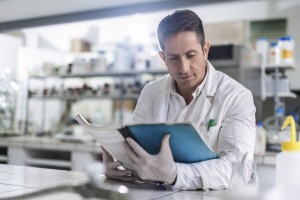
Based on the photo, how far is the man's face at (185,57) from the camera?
153cm

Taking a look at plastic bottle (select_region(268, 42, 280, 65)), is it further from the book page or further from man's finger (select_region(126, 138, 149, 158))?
man's finger (select_region(126, 138, 149, 158))

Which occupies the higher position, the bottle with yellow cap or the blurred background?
the blurred background

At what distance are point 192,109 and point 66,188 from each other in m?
0.85

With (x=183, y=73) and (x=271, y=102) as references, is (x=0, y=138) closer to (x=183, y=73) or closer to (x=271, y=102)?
(x=271, y=102)

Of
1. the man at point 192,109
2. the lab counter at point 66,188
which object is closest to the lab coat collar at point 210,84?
the man at point 192,109

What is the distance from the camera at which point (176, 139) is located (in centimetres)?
116

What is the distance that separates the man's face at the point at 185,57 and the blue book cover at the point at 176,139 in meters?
0.41

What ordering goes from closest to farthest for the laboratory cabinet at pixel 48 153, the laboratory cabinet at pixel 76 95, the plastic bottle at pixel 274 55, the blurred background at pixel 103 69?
the blurred background at pixel 103 69 → the laboratory cabinet at pixel 48 153 → the plastic bottle at pixel 274 55 → the laboratory cabinet at pixel 76 95

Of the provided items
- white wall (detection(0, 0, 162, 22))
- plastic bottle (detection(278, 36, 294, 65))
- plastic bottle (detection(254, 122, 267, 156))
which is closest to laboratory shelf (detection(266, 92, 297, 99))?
plastic bottle (detection(278, 36, 294, 65))

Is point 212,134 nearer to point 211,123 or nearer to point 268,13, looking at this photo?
point 211,123

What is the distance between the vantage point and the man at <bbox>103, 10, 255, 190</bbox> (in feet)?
4.01

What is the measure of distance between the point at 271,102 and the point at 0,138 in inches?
117

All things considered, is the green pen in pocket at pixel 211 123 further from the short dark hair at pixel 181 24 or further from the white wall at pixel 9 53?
the white wall at pixel 9 53

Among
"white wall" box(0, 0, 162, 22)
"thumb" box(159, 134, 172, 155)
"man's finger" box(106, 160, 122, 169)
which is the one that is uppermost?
"white wall" box(0, 0, 162, 22)
